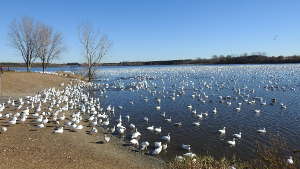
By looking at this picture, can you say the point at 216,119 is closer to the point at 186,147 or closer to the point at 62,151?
the point at 186,147

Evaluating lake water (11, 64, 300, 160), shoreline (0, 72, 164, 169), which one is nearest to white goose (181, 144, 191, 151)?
lake water (11, 64, 300, 160)

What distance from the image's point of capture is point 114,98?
124 feet

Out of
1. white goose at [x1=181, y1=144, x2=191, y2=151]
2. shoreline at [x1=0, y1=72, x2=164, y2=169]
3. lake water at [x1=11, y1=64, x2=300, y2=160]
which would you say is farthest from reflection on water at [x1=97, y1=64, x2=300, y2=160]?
shoreline at [x1=0, y1=72, x2=164, y2=169]

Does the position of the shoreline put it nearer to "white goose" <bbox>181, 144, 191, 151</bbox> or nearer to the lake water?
the lake water

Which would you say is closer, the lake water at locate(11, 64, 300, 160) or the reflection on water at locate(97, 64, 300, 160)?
the lake water at locate(11, 64, 300, 160)

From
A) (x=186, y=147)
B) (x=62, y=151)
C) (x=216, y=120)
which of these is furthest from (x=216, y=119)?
(x=62, y=151)

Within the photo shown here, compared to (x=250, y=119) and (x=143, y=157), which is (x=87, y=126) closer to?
(x=143, y=157)

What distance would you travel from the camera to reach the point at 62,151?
15414 mm

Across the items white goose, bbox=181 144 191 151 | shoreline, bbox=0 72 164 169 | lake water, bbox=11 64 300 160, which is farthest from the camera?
lake water, bbox=11 64 300 160

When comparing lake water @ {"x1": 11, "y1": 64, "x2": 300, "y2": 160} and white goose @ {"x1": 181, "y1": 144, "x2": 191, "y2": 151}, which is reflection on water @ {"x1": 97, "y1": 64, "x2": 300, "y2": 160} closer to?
lake water @ {"x1": 11, "y1": 64, "x2": 300, "y2": 160}

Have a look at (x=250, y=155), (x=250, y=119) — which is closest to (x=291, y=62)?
(x=250, y=119)

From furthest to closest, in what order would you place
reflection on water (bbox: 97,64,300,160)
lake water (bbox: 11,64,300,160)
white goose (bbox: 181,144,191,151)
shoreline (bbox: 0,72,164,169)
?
reflection on water (bbox: 97,64,300,160) < lake water (bbox: 11,64,300,160) < white goose (bbox: 181,144,191,151) < shoreline (bbox: 0,72,164,169)

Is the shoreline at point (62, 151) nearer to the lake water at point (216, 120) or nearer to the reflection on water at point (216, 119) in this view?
the lake water at point (216, 120)

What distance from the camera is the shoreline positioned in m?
13.2
